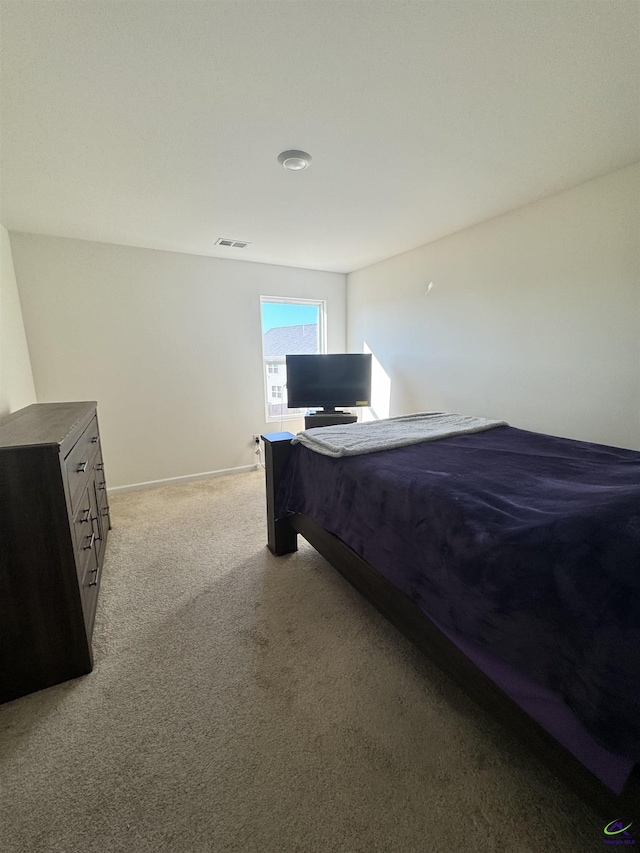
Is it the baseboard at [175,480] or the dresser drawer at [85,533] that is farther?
the baseboard at [175,480]

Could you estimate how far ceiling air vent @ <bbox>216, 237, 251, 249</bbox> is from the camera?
3082 millimetres

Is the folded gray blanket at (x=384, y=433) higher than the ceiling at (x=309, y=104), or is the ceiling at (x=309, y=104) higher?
the ceiling at (x=309, y=104)

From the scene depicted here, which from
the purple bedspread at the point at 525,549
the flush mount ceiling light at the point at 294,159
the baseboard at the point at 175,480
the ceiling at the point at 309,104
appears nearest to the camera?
the purple bedspread at the point at 525,549

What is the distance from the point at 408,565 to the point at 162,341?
123 inches

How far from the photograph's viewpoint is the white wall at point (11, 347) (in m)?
2.39

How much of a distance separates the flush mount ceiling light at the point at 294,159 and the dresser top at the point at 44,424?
174cm

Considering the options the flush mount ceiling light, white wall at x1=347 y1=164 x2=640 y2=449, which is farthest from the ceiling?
white wall at x1=347 y1=164 x2=640 y2=449

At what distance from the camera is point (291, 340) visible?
14.1ft

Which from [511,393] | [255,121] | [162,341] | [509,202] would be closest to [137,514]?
[162,341]

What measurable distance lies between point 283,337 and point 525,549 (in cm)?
369

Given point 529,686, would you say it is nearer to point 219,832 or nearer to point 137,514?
point 219,832
